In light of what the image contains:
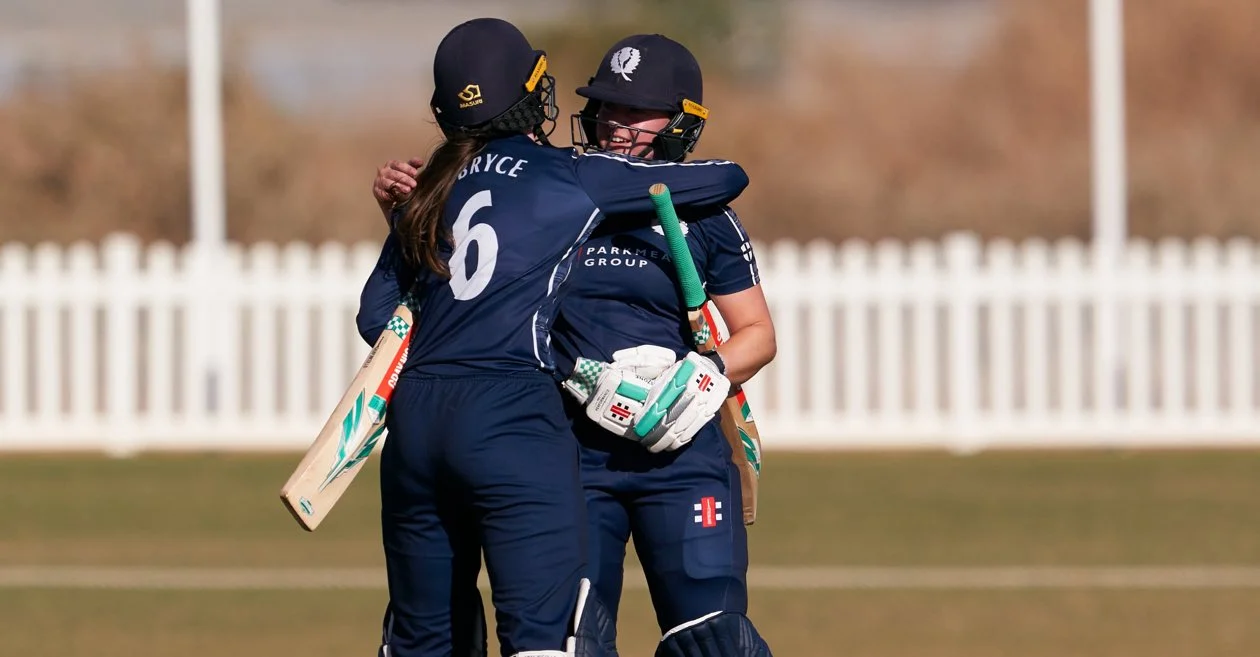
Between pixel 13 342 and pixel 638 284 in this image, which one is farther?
pixel 13 342

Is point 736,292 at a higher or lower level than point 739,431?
higher

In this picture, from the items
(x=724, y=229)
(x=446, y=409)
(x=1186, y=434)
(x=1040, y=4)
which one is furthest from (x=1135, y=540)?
(x=1040, y=4)

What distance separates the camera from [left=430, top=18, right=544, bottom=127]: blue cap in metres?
5.21

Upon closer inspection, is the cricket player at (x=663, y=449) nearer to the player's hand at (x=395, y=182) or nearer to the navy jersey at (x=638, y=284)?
the navy jersey at (x=638, y=284)

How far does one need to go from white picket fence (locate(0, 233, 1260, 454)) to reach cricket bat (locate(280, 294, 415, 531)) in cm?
990

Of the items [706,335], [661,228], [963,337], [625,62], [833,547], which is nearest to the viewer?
[661,228]

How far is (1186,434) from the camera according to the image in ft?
50.5

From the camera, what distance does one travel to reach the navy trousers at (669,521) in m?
5.63

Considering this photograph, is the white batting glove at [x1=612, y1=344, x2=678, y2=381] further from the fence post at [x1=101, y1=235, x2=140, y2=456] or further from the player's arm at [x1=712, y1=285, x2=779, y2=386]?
the fence post at [x1=101, y1=235, x2=140, y2=456]

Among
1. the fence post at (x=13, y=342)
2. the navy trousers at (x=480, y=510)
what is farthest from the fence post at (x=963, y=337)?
the navy trousers at (x=480, y=510)

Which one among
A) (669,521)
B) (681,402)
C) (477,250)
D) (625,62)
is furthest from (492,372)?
(625,62)

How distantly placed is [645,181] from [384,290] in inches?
28.6

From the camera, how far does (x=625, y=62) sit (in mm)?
5875

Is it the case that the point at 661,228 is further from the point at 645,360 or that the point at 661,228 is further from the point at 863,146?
the point at 863,146
